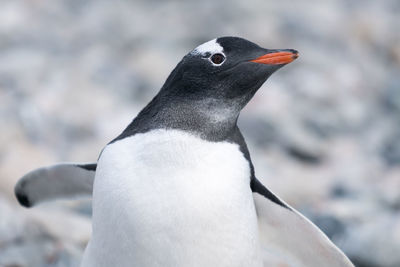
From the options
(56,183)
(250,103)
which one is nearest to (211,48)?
(56,183)

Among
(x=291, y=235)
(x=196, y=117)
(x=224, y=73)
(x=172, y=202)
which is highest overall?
(x=224, y=73)

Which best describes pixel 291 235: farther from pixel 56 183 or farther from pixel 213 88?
pixel 56 183

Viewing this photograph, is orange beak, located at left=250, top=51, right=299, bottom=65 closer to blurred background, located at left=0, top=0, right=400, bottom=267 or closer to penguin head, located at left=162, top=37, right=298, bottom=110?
penguin head, located at left=162, top=37, right=298, bottom=110

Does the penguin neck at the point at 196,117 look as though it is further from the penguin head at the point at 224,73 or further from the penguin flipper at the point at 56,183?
the penguin flipper at the point at 56,183

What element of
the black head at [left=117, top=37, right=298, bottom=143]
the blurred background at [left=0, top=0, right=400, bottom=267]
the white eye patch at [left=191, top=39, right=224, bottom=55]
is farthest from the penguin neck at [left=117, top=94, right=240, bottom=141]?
the blurred background at [left=0, top=0, right=400, bottom=267]

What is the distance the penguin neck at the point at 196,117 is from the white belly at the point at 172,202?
0.09 feet

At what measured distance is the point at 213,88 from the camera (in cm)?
217

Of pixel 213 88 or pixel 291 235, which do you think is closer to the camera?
pixel 213 88

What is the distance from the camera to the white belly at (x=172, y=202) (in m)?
2.05

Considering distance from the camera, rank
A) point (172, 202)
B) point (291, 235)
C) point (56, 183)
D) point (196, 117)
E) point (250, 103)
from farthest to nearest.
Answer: point (250, 103) → point (56, 183) → point (291, 235) → point (196, 117) → point (172, 202)

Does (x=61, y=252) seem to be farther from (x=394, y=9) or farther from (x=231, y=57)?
(x=394, y=9)

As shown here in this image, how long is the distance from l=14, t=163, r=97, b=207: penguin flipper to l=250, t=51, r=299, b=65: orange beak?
708mm

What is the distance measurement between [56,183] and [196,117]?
75 cm

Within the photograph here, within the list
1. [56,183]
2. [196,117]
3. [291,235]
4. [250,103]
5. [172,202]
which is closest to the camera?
[172,202]
